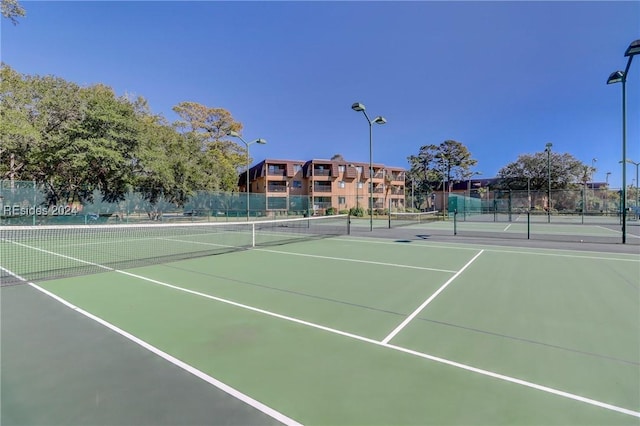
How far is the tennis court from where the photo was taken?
8.05 feet

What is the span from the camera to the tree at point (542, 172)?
179 ft

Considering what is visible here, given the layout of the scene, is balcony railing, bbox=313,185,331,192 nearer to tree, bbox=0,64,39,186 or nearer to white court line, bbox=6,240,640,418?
tree, bbox=0,64,39,186

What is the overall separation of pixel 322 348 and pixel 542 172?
67.4 m

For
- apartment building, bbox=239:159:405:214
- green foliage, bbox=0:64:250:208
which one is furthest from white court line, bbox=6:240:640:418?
apartment building, bbox=239:159:405:214

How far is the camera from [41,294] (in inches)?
223

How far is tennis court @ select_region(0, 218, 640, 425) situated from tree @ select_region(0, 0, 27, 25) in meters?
8.37

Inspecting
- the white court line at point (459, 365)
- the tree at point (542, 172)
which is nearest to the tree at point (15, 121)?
the white court line at point (459, 365)

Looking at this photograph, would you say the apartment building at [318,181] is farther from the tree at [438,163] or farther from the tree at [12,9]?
the tree at [12,9]

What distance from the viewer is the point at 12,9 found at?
950 cm

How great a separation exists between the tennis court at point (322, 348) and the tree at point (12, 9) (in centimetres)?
837

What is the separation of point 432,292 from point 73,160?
24.3 meters

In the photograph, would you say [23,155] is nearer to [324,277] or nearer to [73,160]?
[73,160]

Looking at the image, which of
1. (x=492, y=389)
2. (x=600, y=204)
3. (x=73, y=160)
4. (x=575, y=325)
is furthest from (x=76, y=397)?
(x=600, y=204)

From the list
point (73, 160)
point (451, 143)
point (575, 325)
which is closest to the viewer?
point (575, 325)
